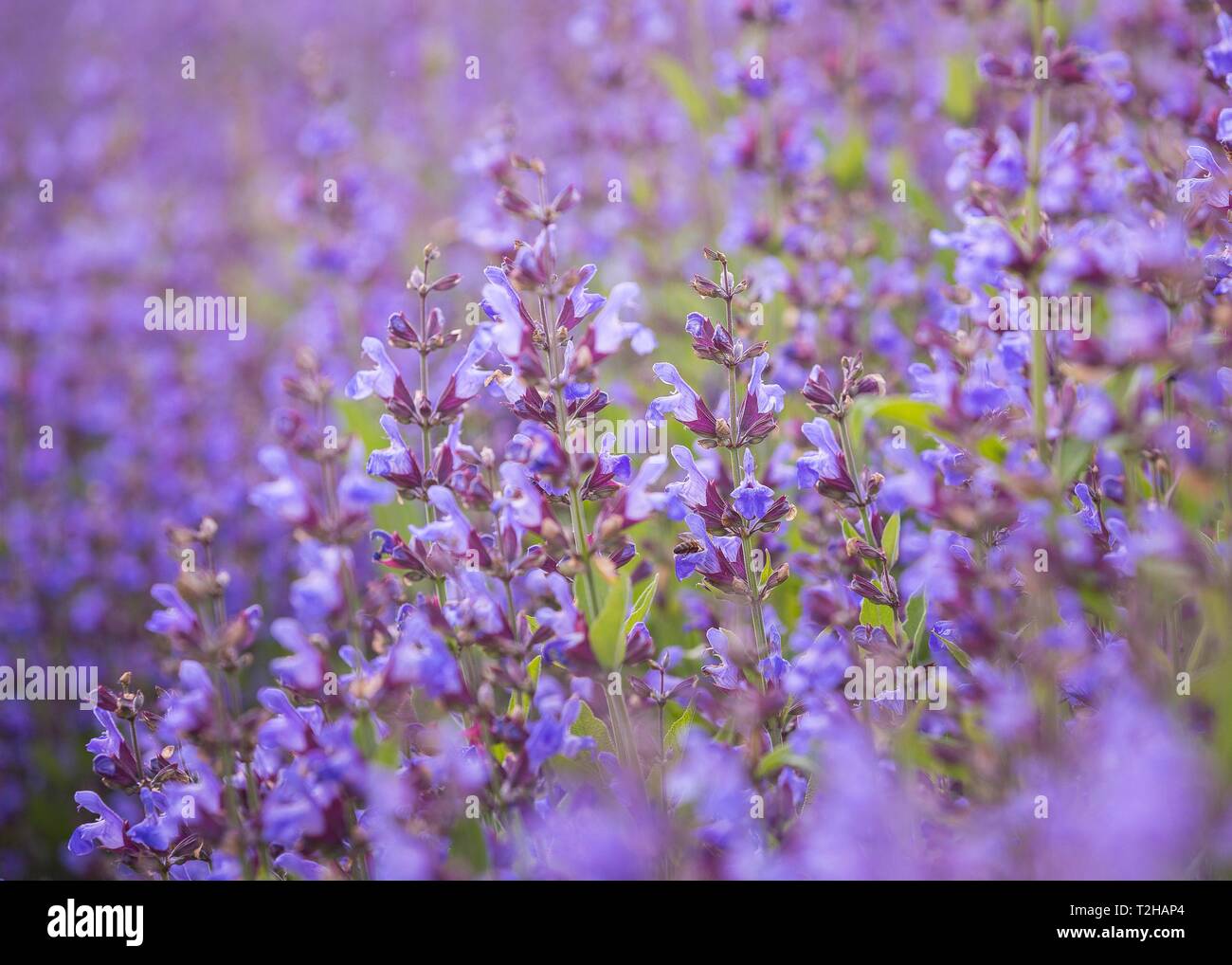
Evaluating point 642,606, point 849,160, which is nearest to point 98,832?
point 642,606

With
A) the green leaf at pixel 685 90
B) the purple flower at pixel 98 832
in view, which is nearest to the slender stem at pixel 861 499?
the purple flower at pixel 98 832

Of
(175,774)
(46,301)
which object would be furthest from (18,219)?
(175,774)

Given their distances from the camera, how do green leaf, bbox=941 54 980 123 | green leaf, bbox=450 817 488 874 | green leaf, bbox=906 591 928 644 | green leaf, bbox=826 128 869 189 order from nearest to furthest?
green leaf, bbox=450 817 488 874 < green leaf, bbox=906 591 928 644 < green leaf, bbox=941 54 980 123 < green leaf, bbox=826 128 869 189

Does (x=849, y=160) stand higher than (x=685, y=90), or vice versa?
(x=685, y=90)

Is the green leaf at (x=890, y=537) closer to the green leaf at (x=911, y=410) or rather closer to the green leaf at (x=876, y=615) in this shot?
the green leaf at (x=876, y=615)

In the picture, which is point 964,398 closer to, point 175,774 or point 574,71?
point 175,774

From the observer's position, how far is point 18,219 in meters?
3.60

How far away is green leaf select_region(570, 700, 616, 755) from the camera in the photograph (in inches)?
52.2

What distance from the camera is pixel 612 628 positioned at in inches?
45.6

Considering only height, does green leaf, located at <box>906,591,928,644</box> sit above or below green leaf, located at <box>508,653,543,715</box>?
above

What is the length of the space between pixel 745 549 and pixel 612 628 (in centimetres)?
28

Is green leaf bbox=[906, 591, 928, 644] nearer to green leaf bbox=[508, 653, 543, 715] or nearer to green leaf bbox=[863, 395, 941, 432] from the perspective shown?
green leaf bbox=[863, 395, 941, 432]

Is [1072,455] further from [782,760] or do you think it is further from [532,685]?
[532,685]

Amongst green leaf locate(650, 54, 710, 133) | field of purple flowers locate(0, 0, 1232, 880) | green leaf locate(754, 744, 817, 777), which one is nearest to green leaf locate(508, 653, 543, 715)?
field of purple flowers locate(0, 0, 1232, 880)
